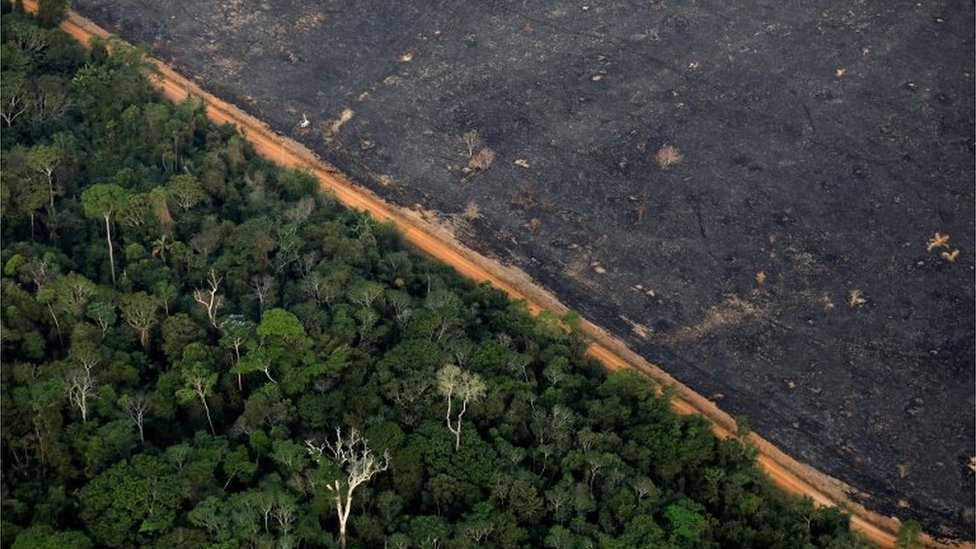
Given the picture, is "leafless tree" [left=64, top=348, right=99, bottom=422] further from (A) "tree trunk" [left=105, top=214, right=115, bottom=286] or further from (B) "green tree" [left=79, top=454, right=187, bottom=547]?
(A) "tree trunk" [left=105, top=214, right=115, bottom=286]

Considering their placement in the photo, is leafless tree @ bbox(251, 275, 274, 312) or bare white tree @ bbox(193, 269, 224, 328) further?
leafless tree @ bbox(251, 275, 274, 312)

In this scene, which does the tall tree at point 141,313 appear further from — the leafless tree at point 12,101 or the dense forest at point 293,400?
the leafless tree at point 12,101

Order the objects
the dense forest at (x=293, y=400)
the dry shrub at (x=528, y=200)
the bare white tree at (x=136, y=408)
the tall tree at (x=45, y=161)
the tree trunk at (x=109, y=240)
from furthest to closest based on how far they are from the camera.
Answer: the dry shrub at (x=528, y=200)
the tall tree at (x=45, y=161)
the tree trunk at (x=109, y=240)
the bare white tree at (x=136, y=408)
the dense forest at (x=293, y=400)

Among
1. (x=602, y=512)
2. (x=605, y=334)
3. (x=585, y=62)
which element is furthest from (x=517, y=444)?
(x=585, y=62)

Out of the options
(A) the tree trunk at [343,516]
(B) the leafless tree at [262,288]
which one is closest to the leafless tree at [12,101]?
(B) the leafless tree at [262,288]

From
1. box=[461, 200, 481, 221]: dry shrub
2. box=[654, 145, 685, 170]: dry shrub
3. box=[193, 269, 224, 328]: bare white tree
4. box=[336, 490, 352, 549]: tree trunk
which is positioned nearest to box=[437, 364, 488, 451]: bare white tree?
box=[336, 490, 352, 549]: tree trunk

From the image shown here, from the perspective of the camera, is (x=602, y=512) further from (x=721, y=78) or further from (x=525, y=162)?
(x=721, y=78)
